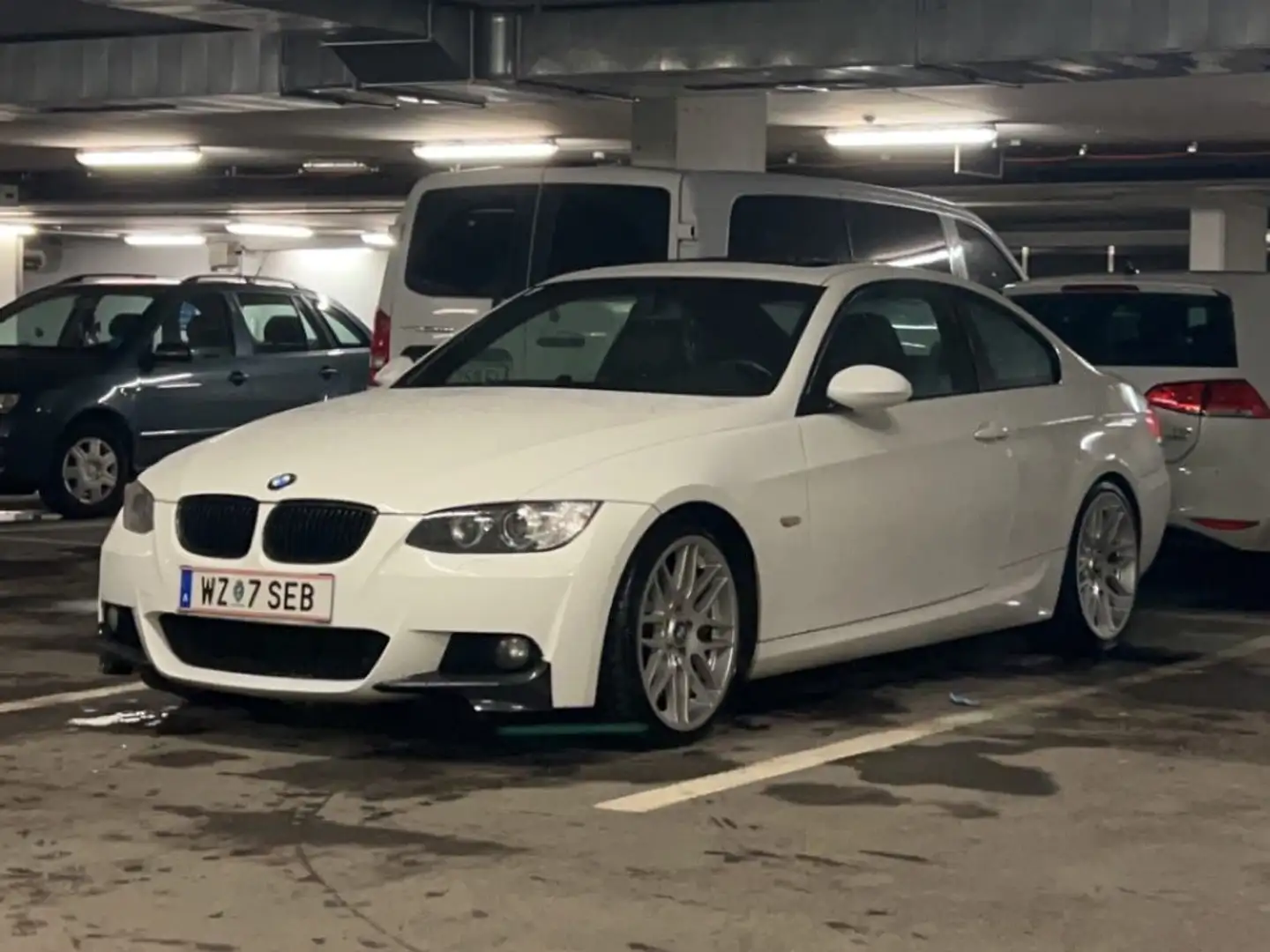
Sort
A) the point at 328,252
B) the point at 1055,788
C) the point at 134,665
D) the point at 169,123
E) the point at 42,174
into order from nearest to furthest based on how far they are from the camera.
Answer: the point at 1055,788, the point at 134,665, the point at 169,123, the point at 42,174, the point at 328,252

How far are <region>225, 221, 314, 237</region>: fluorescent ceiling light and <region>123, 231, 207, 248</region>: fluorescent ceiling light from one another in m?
1.76

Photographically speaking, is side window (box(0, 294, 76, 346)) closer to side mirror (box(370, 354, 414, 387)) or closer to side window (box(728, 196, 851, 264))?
side window (box(728, 196, 851, 264))

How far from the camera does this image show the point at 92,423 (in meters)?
14.3

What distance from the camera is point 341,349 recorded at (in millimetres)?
16109

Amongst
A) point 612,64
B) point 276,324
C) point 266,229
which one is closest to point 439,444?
point 612,64

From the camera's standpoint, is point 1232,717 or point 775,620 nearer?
point 775,620

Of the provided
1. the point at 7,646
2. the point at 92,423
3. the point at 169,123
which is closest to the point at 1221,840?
the point at 7,646

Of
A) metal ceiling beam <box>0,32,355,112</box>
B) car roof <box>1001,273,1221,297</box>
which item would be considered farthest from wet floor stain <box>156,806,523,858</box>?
metal ceiling beam <box>0,32,355,112</box>

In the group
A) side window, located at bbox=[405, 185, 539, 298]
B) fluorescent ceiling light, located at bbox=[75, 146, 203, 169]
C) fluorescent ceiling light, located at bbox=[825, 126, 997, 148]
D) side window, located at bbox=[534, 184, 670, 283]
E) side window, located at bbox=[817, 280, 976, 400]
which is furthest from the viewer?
fluorescent ceiling light, located at bbox=[75, 146, 203, 169]

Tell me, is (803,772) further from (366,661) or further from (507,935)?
(507,935)

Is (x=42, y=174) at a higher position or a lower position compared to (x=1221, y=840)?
higher

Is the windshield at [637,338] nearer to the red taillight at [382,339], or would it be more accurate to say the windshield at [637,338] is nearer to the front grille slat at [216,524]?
the front grille slat at [216,524]

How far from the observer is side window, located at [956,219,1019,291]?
13.3m

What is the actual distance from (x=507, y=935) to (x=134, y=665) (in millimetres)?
2410
